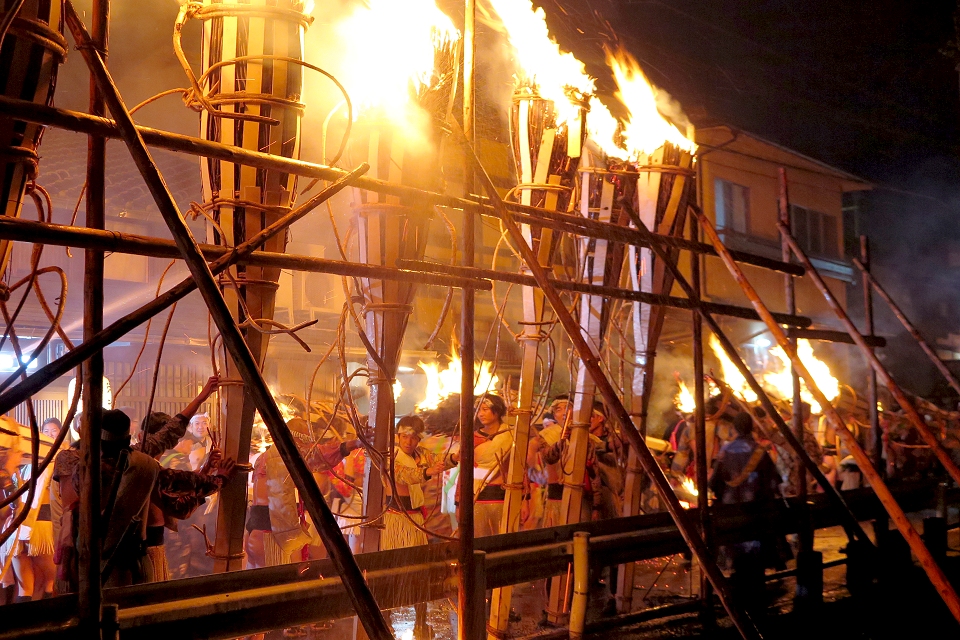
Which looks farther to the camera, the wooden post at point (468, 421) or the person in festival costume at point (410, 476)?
the person in festival costume at point (410, 476)

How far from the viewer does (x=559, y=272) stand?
7199 mm

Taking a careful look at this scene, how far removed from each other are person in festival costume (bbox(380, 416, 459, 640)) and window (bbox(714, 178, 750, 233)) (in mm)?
14958

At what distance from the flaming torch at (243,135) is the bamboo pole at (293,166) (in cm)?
82

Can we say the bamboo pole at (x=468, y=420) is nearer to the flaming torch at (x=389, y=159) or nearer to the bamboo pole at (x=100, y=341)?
the flaming torch at (x=389, y=159)

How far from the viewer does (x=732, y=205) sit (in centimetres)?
2216

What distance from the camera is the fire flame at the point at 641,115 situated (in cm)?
616

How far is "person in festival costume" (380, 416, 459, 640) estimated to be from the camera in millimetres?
7621

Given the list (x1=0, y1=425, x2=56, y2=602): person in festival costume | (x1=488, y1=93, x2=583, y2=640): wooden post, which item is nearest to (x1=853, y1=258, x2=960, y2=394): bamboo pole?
(x1=488, y1=93, x2=583, y2=640): wooden post

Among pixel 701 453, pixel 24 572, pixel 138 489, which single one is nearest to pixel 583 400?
pixel 701 453

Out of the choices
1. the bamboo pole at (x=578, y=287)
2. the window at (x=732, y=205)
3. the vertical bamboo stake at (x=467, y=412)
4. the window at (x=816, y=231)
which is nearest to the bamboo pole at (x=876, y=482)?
the bamboo pole at (x=578, y=287)

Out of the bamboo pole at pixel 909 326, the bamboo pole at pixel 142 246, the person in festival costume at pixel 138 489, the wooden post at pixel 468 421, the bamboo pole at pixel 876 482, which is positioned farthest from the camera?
the bamboo pole at pixel 909 326

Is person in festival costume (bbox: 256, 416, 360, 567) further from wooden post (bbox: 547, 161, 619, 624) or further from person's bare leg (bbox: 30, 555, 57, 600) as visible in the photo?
wooden post (bbox: 547, 161, 619, 624)

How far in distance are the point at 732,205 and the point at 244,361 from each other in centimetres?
2160

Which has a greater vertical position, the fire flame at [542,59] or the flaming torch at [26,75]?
the fire flame at [542,59]
